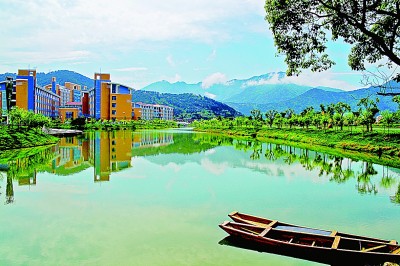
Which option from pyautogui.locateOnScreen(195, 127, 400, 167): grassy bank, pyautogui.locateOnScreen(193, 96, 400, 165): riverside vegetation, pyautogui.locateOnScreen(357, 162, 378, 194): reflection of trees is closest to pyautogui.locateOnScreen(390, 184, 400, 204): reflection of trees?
pyautogui.locateOnScreen(357, 162, 378, 194): reflection of trees

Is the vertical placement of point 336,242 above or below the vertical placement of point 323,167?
above

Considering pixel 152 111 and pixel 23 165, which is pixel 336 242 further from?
pixel 152 111

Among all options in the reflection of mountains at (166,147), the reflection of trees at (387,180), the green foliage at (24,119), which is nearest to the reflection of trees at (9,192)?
the reflection of mountains at (166,147)

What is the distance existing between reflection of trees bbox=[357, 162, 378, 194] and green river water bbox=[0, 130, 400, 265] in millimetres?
43

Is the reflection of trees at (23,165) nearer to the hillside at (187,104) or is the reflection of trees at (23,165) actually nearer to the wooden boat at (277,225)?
the wooden boat at (277,225)

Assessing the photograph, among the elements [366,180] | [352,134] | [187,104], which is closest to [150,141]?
[352,134]

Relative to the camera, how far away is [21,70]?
55.8 meters

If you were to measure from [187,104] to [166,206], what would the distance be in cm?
12721

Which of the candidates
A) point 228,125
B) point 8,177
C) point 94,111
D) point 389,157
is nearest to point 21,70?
point 94,111

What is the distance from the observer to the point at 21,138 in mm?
24109

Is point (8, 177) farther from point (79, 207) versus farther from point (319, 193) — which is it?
point (319, 193)

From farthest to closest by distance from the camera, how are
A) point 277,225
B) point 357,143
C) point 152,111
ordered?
point 152,111, point 357,143, point 277,225

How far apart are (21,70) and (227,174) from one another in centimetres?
5048

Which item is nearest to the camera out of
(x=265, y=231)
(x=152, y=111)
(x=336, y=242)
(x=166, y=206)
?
(x=336, y=242)
